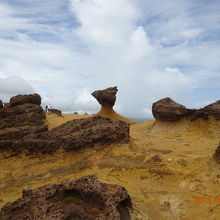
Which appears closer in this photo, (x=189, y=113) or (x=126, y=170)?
(x=126, y=170)

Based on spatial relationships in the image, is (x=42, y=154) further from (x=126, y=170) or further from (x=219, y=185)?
(x=219, y=185)

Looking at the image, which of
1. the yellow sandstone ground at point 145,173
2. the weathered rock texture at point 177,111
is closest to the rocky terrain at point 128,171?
the yellow sandstone ground at point 145,173

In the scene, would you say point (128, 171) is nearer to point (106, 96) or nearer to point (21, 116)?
point (21, 116)

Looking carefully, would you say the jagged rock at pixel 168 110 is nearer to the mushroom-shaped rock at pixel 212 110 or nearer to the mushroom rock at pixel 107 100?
the mushroom-shaped rock at pixel 212 110

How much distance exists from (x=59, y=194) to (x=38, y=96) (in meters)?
14.7

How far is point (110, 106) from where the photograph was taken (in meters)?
25.4

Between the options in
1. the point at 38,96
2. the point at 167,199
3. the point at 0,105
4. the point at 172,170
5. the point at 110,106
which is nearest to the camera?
the point at 167,199

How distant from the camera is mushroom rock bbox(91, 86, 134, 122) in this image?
24.5 metres

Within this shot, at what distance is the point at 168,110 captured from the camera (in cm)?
1711

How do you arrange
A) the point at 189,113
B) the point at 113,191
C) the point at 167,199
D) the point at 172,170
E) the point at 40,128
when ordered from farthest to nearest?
the point at 189,113, the point at 40,128, the point at 172,170, the point at 167,199, the point at 113,191

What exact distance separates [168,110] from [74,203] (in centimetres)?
1397

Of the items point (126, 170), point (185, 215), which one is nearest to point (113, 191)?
point (185, 215)

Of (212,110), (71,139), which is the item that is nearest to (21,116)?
(71,139)

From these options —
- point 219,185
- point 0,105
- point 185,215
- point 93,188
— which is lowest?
point 185,215
